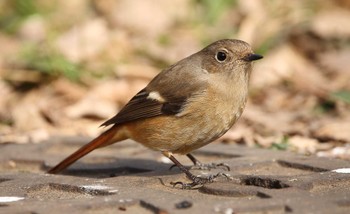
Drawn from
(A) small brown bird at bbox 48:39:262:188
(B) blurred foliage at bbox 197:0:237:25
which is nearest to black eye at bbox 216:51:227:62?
(A) small brown bird at bbox 48:39:262:188

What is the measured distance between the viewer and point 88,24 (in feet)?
35.6

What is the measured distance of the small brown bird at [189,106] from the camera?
5.50 metres

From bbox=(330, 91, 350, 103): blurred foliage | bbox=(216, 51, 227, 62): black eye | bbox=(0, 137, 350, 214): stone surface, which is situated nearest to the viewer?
bbox=(0, 137, 350, 214): stone surface

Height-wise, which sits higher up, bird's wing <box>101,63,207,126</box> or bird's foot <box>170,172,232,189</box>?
bird's wing <box>101,63,207,126</box>

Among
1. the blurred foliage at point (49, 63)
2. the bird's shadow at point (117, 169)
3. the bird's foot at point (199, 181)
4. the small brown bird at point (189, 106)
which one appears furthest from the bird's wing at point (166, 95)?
the blurred foliage at point (49, 63)

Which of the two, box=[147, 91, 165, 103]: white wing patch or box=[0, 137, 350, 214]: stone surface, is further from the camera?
box=[147, 91, 165, 103]: white wing patch

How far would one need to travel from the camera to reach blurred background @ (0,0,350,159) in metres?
7.75

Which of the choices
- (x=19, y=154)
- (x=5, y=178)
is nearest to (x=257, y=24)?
A: (x=19, y=154)

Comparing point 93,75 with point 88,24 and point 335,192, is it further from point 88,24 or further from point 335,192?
point 335,192

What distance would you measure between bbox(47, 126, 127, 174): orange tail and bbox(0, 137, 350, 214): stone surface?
141 mm

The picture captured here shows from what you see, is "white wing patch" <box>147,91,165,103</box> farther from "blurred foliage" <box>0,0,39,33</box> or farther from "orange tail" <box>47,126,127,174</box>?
"blurred foliage" <box>0,0,39,33</box>

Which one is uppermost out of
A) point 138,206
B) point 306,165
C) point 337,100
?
point 337,100

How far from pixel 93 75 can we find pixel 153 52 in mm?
1025

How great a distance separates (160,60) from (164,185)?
4.68 m
